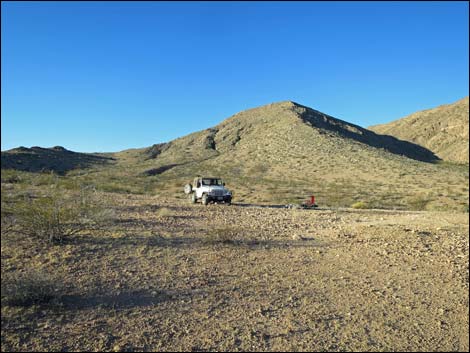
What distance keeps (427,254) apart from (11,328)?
357 inches

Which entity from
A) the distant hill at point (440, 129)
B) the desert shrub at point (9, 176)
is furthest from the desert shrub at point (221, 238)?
the distant hill at point (440, 129)

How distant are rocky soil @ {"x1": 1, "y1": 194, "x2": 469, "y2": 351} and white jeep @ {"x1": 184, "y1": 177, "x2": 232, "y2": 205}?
9057mm

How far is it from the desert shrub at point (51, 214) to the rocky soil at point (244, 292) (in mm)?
332

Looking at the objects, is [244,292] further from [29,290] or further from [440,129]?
[440,129]

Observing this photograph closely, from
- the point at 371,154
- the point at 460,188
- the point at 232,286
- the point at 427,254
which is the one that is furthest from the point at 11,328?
the point at 371,154

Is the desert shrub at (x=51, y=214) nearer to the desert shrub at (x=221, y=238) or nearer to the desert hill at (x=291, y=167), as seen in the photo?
the desert shrub at (x=221, y=238)

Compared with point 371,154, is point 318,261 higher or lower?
lower

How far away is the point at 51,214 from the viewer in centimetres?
886

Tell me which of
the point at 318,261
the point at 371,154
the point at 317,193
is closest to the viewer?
the point at 318,261

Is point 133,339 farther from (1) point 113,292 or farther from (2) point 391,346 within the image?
(2) point 391,346

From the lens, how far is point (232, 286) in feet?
23.5

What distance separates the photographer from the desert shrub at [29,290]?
5.87 meters

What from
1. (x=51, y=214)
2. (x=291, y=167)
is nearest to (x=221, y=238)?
(x=51, y=214)

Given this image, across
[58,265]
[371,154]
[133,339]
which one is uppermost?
[371,154]
